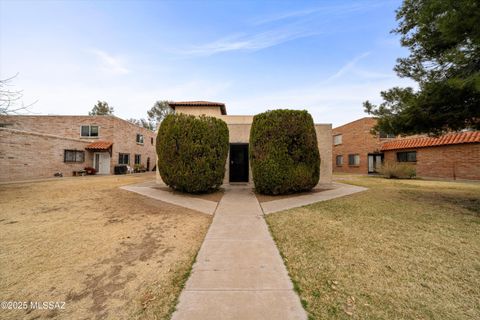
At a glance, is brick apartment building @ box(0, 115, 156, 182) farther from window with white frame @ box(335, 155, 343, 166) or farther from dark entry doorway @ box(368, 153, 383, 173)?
dark entry doorway @ box(368, 153, 383, 173)

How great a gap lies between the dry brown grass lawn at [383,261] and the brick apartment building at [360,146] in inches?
735

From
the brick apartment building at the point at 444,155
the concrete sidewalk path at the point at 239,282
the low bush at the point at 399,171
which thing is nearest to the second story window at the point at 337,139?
the brick apartment building at the point at 444,155

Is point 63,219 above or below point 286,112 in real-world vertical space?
below

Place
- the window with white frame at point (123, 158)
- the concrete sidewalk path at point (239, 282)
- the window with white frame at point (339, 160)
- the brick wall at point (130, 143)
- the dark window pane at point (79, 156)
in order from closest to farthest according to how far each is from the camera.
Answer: the concrete sidewalk path at point (239, 282), the dark window pane at point (79, 156), the brick wall at point (130, 143), the window with white frame at point (123, 158), the window with white frame at point (339, 160)

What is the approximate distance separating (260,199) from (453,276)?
19.6 ft

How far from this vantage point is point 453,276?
288 centimetres

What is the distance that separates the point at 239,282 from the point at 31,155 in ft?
71.1

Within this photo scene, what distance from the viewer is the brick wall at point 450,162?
15359 millimetres

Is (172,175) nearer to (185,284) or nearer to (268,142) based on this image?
(268,142)

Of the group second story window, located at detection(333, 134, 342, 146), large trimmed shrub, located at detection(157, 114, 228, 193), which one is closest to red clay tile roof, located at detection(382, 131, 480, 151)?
second story window, located at detection(333, 134, 342, 146)

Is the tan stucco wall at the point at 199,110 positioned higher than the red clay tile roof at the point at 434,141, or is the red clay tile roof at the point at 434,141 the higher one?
the tan stucco wall at the point at 199,110

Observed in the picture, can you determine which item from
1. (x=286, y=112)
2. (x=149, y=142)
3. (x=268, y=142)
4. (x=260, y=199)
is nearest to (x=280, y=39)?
(x=286, y=112)

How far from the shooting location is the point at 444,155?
56.0 ft

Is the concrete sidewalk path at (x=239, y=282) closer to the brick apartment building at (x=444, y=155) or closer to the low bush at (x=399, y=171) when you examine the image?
the low bush at (x=399, y=171)
